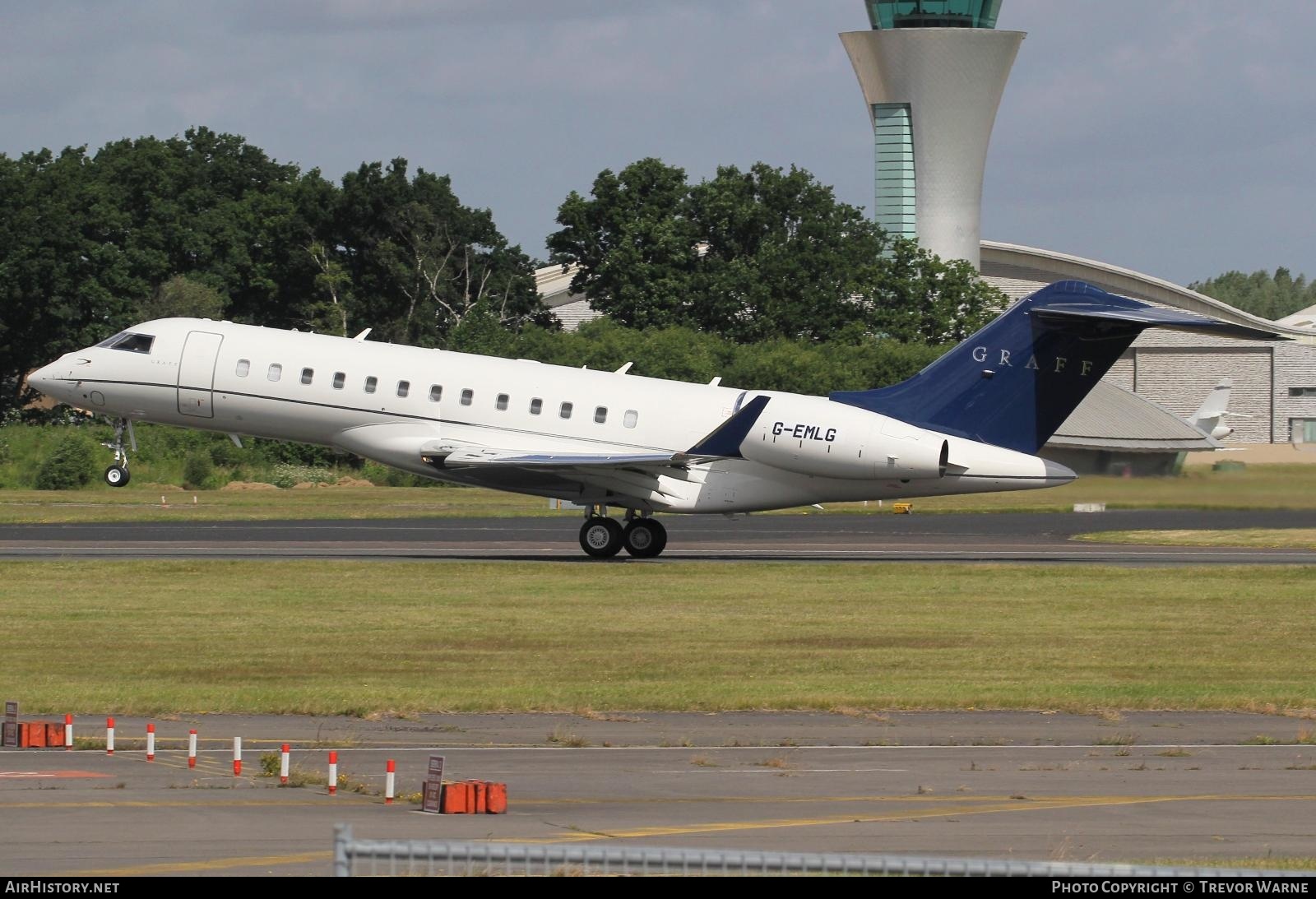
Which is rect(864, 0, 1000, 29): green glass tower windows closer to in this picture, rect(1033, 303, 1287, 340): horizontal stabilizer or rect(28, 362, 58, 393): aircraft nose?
rect(1033, 303, 1287, 340): horizontal stabilizer

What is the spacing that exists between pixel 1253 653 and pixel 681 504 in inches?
491

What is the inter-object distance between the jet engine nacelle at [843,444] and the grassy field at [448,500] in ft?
9.96

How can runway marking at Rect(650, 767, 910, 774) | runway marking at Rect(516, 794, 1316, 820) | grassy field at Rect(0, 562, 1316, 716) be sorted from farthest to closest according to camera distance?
1. grassy field at Rect(0, 562, 1316, 716)
2. runway marking at Rect(650, 767, 910, 774)
3. runway marking at Rect(516, 794, 1316, 820)

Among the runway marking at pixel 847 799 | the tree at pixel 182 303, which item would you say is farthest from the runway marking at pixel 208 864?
the tree at pixel 182 303

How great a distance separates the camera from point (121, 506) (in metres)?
51.7

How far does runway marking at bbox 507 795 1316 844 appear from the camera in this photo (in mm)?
11836

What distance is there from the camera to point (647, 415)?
111 ft

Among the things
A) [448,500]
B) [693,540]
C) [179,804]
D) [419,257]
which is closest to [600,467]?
[693,540]

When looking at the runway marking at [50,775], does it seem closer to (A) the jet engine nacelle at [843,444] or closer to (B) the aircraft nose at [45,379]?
(A) the jet engine nacelle at [843,444]

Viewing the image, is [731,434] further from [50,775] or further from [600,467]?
[50,775]

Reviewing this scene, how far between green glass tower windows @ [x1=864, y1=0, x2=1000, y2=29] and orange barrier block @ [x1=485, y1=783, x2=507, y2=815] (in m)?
98.9

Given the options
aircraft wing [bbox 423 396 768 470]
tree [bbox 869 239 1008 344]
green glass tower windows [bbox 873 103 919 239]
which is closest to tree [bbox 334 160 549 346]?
tree [bbox 869 239 1008 344]

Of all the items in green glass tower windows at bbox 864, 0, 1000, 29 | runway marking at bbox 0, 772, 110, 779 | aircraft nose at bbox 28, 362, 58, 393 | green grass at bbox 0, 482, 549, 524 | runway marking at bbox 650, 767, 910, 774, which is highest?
green glass tower windows at bbox 864, 0, 1000, 29

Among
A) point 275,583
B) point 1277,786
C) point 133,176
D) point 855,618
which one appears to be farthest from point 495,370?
point 133,176
